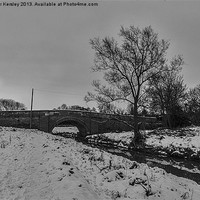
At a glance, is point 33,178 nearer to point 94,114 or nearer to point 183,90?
point 183,90

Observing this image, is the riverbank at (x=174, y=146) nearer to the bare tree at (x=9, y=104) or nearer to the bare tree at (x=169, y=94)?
the bare tree at (x=169, y=94)

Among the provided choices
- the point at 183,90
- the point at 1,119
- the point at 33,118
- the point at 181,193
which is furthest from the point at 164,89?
the point at 1,119

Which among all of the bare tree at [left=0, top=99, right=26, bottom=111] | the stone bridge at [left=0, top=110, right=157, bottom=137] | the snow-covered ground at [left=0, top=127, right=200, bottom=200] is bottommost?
the snow-covered ground at [left=0, top=127, right=200, bottom=200]

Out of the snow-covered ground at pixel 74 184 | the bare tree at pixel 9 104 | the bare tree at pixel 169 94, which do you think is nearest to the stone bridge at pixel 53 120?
the bare tree at pixel 169 94

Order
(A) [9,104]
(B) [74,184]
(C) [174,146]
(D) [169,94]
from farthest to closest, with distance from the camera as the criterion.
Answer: (A) [9,104]
(D) [169,94]
(C) [174,146]
(B) [74,184]

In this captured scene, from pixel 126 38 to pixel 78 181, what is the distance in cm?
1903

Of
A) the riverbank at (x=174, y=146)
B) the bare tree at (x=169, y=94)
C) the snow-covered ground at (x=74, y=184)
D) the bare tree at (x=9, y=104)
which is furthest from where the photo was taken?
the bare tree at (x=9, y=104)

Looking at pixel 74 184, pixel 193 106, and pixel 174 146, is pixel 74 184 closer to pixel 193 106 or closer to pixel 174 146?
pixel 174 146

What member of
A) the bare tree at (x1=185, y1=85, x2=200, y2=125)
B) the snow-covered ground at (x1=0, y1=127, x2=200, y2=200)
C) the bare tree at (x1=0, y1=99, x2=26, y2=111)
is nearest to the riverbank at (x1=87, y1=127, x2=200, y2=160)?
the snow-covered ground at (x1=0, y1=127, x2=200, y2=200)

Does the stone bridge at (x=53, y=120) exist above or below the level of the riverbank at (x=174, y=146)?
above

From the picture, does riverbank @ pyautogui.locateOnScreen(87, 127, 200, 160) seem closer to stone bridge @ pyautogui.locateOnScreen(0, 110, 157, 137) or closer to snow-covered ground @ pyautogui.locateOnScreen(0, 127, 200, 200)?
snow-covered ground @ pyautogui.locateOnScreen(0, 127, 200, 200)

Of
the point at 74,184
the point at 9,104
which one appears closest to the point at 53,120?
the point at 74,184

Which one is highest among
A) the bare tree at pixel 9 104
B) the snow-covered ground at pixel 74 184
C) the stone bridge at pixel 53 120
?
the bare tree at pixel 9 104

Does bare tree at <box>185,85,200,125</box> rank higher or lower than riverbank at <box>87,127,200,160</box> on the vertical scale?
higher
